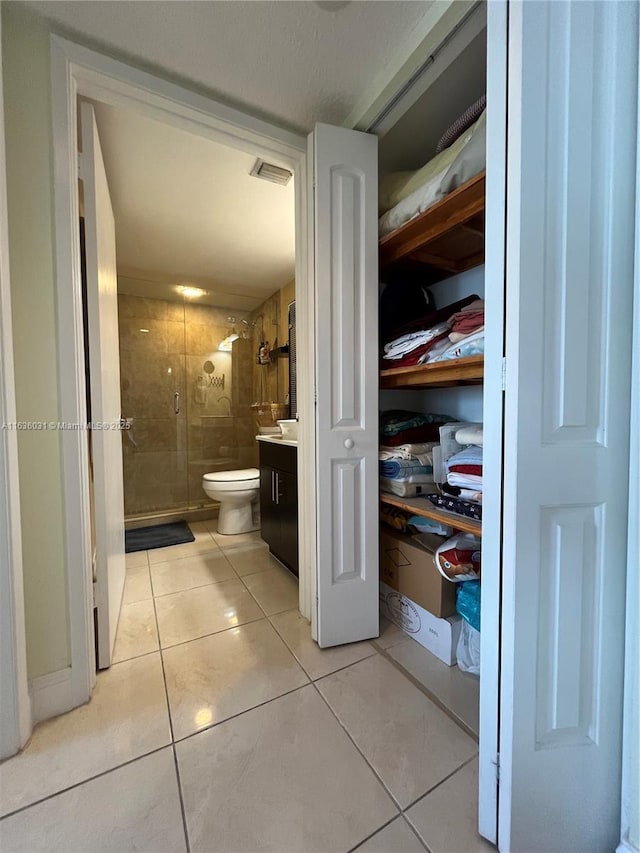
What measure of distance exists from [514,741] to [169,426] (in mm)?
3469

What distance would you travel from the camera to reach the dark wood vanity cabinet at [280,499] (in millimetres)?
1952

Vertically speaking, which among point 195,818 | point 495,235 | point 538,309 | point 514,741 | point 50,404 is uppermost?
point 495,235

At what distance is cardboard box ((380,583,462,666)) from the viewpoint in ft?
4.46

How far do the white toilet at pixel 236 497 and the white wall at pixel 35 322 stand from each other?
1.60 m

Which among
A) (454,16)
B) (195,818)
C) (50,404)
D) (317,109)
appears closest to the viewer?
(195,818)

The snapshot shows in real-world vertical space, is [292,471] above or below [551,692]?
above

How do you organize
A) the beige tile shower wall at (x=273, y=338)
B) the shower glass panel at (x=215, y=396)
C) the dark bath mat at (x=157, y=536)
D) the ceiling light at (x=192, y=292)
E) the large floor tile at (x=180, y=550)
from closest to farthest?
1. the large floor tile at (x=180, y=550)
2. the dark bath mat at (x=157, y=536)
3. the beige tile shower wall at (x=273, y=338)
4. the ceiling light at (x=192, y=292)
5. the shower glass panel at (x=215, y=396)

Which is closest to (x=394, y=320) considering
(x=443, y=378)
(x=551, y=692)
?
(x=443, y=378)

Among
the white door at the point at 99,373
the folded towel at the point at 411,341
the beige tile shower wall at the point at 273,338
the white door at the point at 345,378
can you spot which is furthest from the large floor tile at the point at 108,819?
the beige tile shower wall at the point at 273,338

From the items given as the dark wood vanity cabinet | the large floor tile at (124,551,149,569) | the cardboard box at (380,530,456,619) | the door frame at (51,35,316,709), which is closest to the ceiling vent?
the door frame at (51,35,316,709)

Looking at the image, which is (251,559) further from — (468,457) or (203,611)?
(468,457)

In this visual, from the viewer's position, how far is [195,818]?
2.70ft

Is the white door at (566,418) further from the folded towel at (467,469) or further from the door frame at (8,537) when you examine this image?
the door frame at (8,537)

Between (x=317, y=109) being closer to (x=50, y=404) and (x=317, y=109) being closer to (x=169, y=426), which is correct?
(x=50, y=404)
